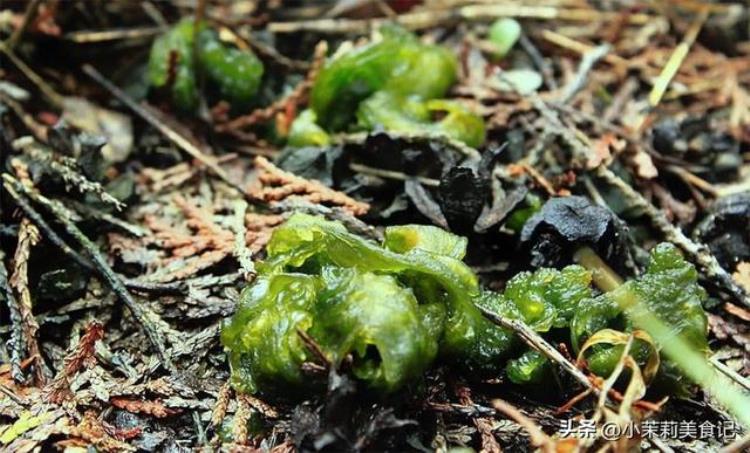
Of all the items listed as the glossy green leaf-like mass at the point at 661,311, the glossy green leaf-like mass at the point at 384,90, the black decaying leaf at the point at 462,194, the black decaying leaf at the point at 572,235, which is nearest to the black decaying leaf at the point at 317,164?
the glossy green leaf-like mass at the point at 384,90

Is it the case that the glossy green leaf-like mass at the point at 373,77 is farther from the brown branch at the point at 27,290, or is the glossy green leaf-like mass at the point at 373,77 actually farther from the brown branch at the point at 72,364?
the brown branch at the point at 72,364

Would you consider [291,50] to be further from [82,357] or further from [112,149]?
[82,357]

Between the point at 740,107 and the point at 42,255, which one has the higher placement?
the point at 42,255

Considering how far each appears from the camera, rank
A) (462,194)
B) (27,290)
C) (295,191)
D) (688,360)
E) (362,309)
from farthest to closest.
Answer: (295,191) → (462,194) → (27,290) → (688,360) → (362,309)

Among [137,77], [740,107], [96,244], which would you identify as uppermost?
[137,77]

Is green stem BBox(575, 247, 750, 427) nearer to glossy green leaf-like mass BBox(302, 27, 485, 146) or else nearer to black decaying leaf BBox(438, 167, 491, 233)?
black decaying leaf BBox(438, 167, 491, 233)


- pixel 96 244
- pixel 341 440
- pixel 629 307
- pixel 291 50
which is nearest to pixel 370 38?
pixel 291 50

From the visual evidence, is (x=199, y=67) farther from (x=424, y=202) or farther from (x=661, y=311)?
(x=661, y=311)

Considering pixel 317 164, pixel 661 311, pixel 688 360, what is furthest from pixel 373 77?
pixel 688 360
